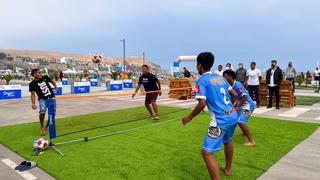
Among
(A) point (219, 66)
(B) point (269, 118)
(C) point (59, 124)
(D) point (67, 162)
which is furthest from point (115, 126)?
(A) point (219, 66)

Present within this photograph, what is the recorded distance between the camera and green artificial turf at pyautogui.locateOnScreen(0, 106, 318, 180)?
4996 mm

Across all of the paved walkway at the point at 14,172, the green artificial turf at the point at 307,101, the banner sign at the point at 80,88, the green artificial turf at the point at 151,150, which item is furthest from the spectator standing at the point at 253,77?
the banner sign at the point at 80,88

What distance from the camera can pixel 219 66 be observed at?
49.9 ft

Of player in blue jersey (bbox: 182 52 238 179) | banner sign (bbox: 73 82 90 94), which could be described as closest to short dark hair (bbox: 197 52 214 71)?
player in blue jersey (bbox: 182 52 238 179)

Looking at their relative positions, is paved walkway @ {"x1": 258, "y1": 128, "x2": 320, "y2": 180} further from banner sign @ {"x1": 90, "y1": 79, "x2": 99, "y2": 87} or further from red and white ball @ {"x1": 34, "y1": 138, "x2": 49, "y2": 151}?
banner sign @ {"x1": 90, "y1": 79, "x2": 99, "y2": 87}

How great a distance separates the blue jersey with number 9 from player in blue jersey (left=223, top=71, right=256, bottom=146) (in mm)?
1825

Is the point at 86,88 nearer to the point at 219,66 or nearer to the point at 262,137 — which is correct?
the point at 219,66

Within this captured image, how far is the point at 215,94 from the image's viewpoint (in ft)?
12.3

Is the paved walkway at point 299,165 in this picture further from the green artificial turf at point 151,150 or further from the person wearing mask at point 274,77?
the person wearing mask at point 274,77

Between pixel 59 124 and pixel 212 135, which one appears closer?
pixel 212 135

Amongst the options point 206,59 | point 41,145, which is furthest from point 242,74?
point 206,59

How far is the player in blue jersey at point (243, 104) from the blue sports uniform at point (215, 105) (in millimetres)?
→ 1803

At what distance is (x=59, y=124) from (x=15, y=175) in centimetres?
467

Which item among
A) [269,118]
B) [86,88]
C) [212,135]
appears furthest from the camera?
[86,88]
